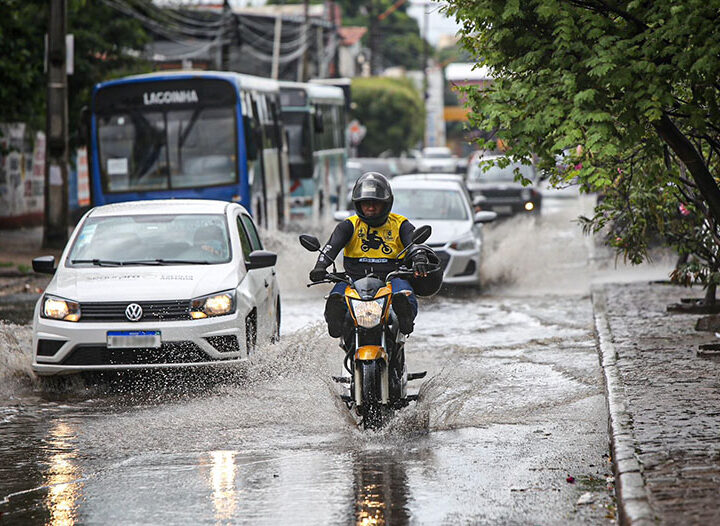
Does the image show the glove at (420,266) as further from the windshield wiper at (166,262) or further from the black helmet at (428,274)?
the windshield wiper at (166,262)

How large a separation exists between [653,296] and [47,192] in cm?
1305

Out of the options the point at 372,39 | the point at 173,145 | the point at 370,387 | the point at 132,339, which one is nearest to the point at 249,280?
the point at 132,339

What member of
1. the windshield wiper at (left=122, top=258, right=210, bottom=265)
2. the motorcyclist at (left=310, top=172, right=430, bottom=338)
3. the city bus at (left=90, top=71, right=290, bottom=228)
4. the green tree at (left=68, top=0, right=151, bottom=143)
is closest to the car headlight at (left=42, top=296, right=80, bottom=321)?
the windshield wiper at (left=122, top=258, right=210, bottom=265)

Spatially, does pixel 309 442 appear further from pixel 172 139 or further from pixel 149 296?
pixel 172 139

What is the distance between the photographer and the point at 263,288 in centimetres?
1202

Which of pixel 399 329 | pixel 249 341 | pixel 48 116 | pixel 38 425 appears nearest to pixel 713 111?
pixel 399 329

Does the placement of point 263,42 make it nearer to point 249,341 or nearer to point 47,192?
point 47,192

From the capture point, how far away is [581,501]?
22.1ft

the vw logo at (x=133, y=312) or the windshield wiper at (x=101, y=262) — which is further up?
the windshield wiper at (x=101, y=262)

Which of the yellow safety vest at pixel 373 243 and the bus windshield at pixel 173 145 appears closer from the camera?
the yellow safety vest at pixel 373 243

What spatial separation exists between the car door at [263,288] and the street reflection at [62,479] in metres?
2.80

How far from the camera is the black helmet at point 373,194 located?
28.2ft

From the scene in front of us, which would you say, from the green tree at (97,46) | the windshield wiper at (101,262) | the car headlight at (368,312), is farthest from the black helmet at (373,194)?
the green tree at (97,46)

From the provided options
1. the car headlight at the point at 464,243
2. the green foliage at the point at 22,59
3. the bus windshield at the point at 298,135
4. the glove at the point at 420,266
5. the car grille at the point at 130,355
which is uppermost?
the green foliage at the point at 22,59
